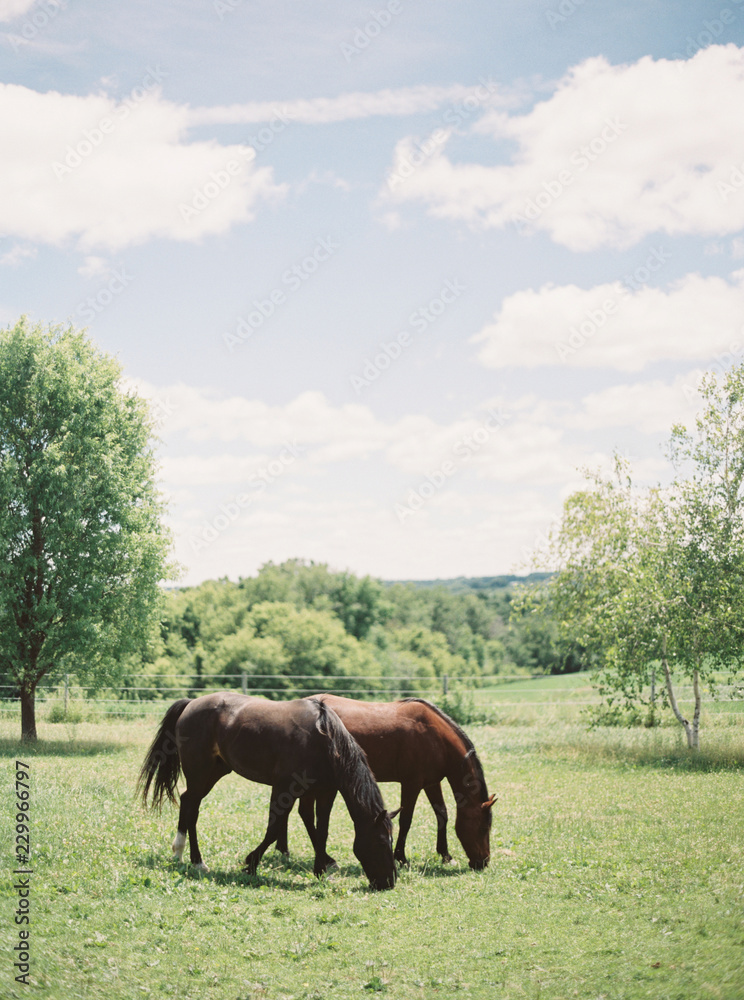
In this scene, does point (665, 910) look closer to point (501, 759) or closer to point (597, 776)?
point (597, 776)

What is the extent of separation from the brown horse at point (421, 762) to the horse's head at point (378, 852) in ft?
2.91

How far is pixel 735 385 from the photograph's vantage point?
14914 mm

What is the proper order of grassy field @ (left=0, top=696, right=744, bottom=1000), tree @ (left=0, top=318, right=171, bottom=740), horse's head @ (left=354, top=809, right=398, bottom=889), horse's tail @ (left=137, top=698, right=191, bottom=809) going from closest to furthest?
1. grassy field @ (left=0, top=696, right=744, bottom=1000)
2. horse's head @ (left=354, top=809, right=398, bottom=889)
3. horse's tail @ (left=137, top=698, right=191, bottom=809)
4. tree @ (left=0, top=318, right=171, bottom=740)

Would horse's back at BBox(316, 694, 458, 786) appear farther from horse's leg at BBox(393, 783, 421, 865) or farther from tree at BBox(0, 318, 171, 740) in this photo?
tree at BBox(0, 318, 171, 740)

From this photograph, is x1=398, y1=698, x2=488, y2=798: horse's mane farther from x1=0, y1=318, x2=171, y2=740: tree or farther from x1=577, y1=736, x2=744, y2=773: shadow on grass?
x1=0, y1=318, x2=171, y2=740: tree

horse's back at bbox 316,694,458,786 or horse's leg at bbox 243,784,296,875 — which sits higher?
horse's back at bbox 316,694,458,786

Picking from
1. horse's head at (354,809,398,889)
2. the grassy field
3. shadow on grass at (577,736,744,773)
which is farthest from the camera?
shadow on grass at (577,736,744,773)

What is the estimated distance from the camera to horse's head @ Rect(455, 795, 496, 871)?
307 inches

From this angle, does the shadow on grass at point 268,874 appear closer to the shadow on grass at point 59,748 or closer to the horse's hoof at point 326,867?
the horse's hoof at point 326,867

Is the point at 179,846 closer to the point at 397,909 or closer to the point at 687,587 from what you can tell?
the point at 397,909

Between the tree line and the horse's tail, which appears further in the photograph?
the tree line

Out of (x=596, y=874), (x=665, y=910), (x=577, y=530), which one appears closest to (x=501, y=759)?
(x=577, y=530)

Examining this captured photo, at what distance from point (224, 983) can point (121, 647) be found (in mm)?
13323

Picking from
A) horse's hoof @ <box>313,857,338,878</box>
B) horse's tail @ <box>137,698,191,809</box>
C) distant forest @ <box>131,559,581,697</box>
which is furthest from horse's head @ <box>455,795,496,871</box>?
distant forest @ <box>131,559,581,697</box>
